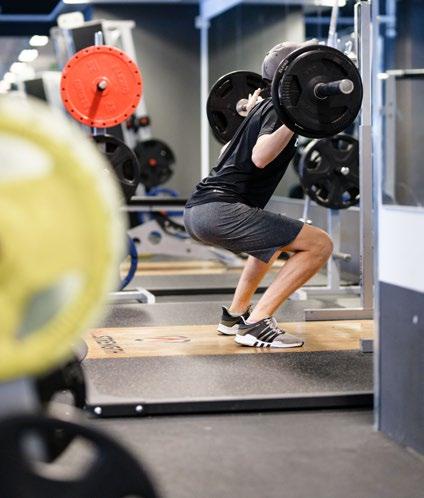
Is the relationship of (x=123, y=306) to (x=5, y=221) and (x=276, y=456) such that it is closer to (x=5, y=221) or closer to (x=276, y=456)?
(x=276, y=456)

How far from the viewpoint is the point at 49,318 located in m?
1.35

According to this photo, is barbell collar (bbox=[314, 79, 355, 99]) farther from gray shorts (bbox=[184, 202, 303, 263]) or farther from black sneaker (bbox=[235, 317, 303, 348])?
black sneaker (bbox=[235, 317, 303, 348])

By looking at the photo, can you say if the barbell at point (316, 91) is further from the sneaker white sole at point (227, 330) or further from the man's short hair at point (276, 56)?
the sneaker white sole at point (227, 330)

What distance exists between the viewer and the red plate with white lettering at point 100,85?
18.8ft

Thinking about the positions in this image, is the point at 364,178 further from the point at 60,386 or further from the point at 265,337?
the point at 60,386

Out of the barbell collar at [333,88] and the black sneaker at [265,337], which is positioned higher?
the barbell collar at [333,88]

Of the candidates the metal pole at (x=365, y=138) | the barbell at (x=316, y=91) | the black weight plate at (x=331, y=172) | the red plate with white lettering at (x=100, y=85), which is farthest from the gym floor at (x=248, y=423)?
the red plate with white lettering at (x=100, y=85)

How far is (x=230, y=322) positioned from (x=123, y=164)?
4.98 feet

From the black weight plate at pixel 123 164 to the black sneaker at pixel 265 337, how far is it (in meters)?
1.65

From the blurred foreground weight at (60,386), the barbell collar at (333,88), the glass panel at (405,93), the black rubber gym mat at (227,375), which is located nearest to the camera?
the blurred foreground weight at (60,386)

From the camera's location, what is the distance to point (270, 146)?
13.7 feet

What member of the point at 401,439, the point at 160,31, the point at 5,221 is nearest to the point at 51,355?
the point at 5,221

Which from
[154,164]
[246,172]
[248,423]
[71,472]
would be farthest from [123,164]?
[71,472]

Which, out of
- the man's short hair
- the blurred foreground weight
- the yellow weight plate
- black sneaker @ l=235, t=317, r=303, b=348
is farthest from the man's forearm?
the yellow weight plate
